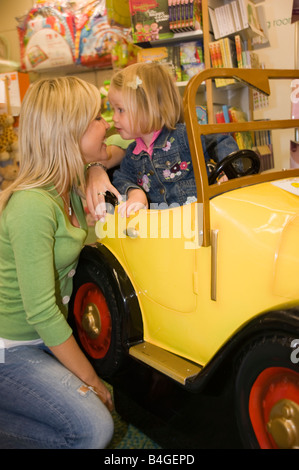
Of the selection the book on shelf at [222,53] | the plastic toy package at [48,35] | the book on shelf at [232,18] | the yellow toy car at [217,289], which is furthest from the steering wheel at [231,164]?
the plastic toy package at [48,35]

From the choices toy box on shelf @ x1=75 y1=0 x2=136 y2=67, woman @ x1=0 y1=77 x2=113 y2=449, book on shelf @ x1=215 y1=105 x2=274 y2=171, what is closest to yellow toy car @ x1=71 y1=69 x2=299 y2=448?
woman @ x1=0 y1=77 x2=113 y2=449

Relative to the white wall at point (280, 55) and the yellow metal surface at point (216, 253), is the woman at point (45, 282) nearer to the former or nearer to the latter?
the yellow metal surface at point (216, 253)

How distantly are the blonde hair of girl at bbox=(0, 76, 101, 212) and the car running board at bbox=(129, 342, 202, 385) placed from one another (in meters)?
0.56

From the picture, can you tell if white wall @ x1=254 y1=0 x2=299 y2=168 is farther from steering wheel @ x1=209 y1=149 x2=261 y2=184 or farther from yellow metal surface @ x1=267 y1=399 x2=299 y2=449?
yellow metal surface @ x1=267 y1=399 x2=299 y2=449

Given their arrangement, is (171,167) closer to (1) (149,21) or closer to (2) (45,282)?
(2) (45,282)

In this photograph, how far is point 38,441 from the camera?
111cm

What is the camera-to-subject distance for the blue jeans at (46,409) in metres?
1.07

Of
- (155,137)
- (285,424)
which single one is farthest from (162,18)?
(285,424)

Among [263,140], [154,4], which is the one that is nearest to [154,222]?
[154,4]

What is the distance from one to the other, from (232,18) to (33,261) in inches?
105

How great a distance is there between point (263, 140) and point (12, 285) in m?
2.77

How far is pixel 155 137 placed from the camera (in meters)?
1.58

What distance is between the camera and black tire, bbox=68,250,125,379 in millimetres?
1258

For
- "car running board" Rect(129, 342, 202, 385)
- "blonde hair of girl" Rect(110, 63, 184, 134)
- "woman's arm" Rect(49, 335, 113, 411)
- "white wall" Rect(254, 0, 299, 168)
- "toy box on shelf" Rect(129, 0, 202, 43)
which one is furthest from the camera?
"white wall" Rect(254, 0, 299, 168)
